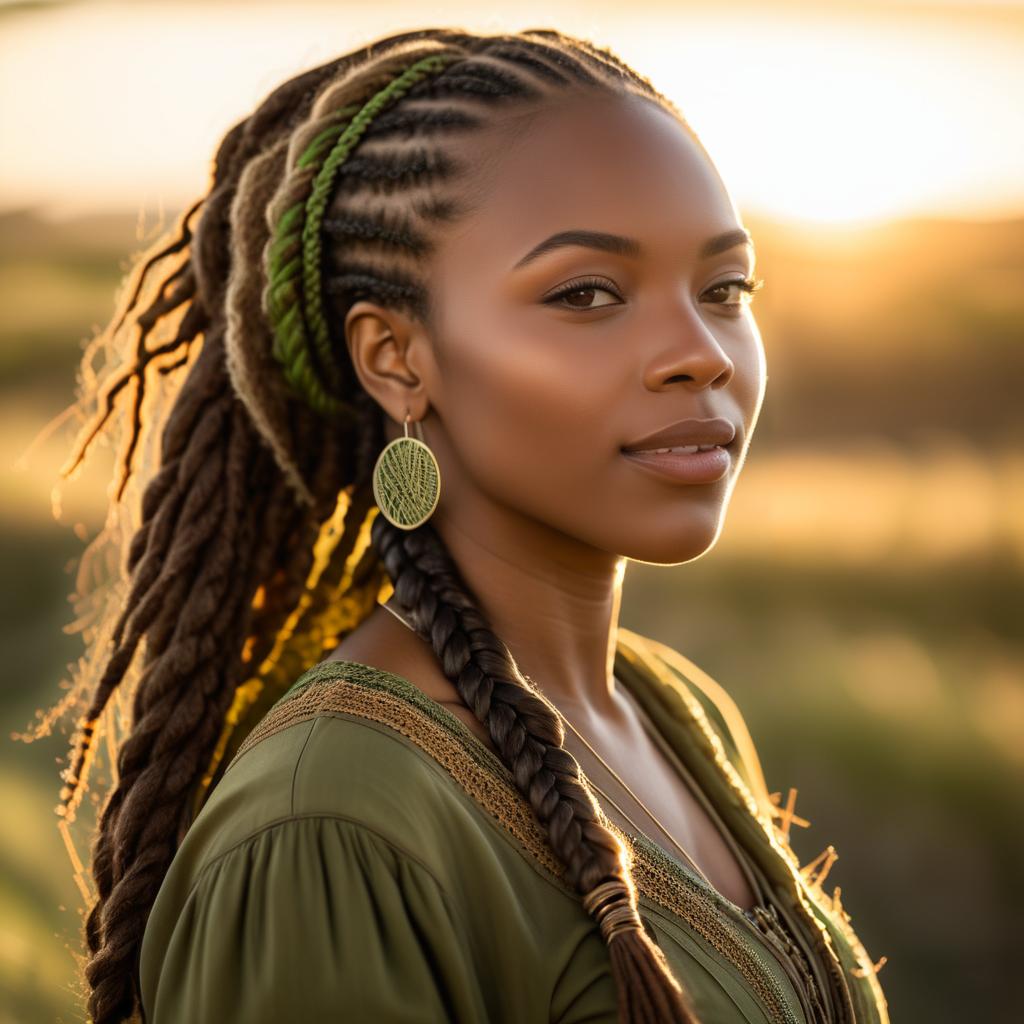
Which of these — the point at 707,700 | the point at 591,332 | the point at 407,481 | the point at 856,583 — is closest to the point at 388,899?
the point at 407,481

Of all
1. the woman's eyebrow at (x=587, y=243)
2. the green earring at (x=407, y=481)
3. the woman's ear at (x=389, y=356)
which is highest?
the woman's eyebrow at (x=587, y=243)

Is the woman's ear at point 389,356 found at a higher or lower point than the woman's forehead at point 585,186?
lower

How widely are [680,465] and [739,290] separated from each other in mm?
328

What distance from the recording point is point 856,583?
740 cm

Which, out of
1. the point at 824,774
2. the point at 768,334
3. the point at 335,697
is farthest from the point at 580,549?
the point at 768,334

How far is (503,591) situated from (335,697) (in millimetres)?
380

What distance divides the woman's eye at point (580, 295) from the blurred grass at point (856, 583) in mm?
3220

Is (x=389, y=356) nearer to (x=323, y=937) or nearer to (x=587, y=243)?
(x=587, y=243)

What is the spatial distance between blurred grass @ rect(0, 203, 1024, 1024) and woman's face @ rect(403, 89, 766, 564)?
3.08 m

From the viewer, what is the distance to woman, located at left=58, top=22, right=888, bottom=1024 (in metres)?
1.54

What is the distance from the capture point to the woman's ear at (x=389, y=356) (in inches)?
75.5

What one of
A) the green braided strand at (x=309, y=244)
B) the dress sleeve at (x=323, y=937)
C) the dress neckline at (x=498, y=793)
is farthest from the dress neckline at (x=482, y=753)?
the green braided strand at (x=309, y=244)

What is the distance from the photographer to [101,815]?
6.67ft

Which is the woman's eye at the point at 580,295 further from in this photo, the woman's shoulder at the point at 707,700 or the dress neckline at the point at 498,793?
the woman's shoulder at the point at 707,700
